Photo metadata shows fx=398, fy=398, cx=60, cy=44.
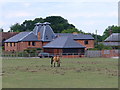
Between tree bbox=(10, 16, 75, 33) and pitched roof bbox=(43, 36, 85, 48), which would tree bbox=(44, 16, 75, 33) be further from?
pitched roof bbox=(43, 36, 85, 48)

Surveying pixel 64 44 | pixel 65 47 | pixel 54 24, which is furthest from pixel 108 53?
pixel 54 24

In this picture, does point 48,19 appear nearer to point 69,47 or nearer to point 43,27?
point 43,27

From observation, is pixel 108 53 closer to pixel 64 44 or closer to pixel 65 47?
pixel 65 47

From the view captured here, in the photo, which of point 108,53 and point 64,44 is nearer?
point 108,53

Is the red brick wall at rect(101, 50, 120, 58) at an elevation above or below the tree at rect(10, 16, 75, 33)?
below

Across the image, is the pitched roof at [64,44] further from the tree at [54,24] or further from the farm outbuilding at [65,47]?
the tree at [54,24]

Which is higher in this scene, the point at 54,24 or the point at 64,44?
the point at 54,24

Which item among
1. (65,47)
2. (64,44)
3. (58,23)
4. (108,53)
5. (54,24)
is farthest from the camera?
(58,23)

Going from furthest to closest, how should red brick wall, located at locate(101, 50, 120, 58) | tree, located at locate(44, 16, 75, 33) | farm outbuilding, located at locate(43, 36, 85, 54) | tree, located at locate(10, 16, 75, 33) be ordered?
tree, located at locate(10, 16, 75, 33) → tree, located at locate(44, 16, 75, 33) → farm outbuilding, located at locate(43, 36, 85, 54) → red brick wall, located at locate(101, 50, 120, 58)

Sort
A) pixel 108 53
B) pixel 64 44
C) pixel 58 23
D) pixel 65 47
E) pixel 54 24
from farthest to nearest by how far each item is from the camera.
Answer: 1. pixel 58 23
2. pixel 54 24
3. pixel 64 44
4. pixel 65 47
5. pixel 108 53

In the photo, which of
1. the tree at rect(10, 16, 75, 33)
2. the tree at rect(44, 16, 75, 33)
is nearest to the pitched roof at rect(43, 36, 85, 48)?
the tree at rect(10, 16, 75, 33)

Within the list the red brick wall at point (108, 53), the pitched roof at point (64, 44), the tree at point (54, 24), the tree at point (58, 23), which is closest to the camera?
the red brick wall at point (108, 53)

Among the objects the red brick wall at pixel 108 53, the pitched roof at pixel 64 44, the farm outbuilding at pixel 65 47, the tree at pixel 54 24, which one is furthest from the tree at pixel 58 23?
the red brick wall at pixel 108 53

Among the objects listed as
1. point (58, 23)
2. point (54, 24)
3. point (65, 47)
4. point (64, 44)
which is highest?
point (58, 23)
